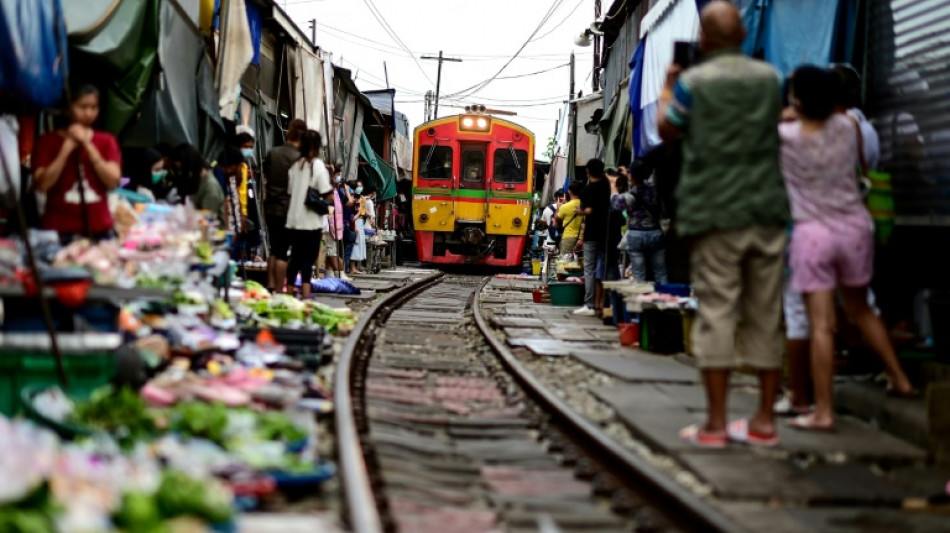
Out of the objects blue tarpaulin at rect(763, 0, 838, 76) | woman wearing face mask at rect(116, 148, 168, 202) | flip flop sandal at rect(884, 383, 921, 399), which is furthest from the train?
flip flop sandal at rect(884, 383, 921, 399)

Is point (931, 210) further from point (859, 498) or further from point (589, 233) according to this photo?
point (589, 233)

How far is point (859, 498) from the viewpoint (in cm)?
395

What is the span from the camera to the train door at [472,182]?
24.0 meters

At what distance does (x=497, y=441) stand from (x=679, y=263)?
6.64 metres

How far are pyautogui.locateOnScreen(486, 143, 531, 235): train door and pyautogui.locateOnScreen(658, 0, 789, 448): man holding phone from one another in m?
19.0

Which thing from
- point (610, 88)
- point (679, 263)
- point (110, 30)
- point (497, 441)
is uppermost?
point (610, 88)

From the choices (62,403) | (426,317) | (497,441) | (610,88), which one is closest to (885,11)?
(497,441)

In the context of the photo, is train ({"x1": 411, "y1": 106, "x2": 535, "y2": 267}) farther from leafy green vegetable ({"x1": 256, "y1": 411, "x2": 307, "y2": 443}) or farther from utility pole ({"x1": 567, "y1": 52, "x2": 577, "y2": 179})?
leafy green vegetable ({"x1": 256, "y1": 411, "x2": 307, "y2": 443})

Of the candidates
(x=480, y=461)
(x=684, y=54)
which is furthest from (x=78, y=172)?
(x=684, y=54)

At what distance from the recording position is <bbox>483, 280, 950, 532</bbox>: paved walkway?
147 inches

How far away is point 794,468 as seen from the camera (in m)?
4.41

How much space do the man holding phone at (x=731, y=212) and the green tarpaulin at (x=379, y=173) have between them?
1921 centimetres

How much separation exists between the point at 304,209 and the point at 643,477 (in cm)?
647

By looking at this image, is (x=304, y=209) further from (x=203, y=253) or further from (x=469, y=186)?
(x=469, y=186)
